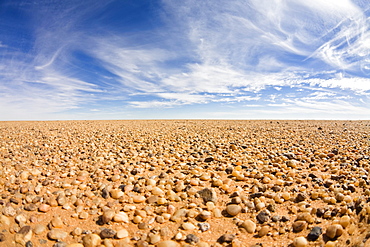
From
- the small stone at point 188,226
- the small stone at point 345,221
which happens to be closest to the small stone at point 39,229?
the small stone at point 188,226

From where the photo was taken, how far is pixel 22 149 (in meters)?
6.02

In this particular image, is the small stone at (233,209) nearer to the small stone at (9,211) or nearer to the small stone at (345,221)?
the small stone at (345,221)

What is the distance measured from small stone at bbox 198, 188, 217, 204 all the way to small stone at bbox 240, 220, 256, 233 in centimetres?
65

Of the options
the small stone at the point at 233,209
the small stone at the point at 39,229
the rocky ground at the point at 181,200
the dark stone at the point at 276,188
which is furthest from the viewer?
the dark stone at the point at 276,188

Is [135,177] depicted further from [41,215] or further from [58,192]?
[41,215]

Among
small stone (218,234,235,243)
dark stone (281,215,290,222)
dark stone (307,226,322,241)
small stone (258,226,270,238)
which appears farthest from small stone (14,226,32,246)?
dark stone (307,226,322,241)

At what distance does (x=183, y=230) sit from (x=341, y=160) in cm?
461

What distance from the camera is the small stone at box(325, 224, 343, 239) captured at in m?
2.29

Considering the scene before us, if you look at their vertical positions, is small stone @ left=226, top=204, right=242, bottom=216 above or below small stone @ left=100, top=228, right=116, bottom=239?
above

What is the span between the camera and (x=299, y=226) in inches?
98.6

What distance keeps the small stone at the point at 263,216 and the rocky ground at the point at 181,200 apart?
1cm

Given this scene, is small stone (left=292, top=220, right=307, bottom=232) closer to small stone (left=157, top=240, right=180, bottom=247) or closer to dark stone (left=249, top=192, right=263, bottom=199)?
dark stone (left=249, top=192, right=263, bottom=199)

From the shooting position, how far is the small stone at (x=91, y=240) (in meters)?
2.36

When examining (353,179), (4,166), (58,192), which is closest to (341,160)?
(353,179)
